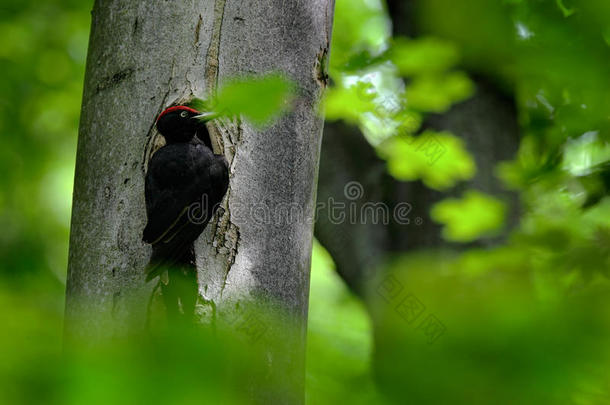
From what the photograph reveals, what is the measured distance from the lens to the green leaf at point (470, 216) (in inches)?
137

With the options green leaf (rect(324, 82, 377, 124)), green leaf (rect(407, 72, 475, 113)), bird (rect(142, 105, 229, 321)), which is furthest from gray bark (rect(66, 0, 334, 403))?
green leaf (rect(407, 72, 475, 113))

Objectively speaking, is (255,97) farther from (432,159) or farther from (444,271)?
(432,159)

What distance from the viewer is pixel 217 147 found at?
1.34m

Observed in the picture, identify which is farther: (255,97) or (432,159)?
(432,159)

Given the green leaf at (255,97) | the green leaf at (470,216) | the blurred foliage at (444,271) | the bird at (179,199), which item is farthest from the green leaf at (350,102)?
the green leaf at (255,97)

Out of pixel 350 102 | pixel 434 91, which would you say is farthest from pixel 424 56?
pixel 350 102

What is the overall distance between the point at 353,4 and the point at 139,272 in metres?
4.43

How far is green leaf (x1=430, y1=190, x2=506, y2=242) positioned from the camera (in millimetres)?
3471

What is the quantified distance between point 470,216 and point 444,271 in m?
2.40

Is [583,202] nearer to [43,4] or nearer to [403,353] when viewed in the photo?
[403,353]

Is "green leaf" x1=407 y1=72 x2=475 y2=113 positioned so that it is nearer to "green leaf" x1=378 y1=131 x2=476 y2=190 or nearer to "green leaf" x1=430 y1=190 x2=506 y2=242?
"green leaf" x1=378 y1=131 x2=476 y2=190

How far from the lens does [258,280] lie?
1231mm

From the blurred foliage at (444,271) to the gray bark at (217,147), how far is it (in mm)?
140

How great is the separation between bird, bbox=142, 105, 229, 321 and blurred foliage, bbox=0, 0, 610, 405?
0.80ft
